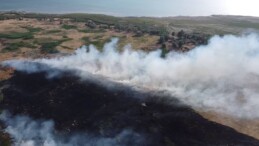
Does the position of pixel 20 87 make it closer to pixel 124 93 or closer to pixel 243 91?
pixel 124 93

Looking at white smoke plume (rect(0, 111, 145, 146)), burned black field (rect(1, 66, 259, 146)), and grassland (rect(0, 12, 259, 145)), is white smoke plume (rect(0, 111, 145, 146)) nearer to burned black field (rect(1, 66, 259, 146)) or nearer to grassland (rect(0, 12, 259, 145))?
burned black field (rect(1, 66, 259, 146))

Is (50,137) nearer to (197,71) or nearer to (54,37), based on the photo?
(197,71)

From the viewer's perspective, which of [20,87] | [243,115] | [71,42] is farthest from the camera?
[71,42]

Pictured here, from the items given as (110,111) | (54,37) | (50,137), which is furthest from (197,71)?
(54,37)

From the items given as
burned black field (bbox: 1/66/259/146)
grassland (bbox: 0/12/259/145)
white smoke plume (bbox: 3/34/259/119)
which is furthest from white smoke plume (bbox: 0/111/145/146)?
grassland (bbox: 0/12/259/145)

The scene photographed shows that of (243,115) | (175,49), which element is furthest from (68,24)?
(243,115)

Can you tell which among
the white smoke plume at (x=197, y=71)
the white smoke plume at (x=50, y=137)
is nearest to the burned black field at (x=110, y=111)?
the white smoke plume at (x=50, y=137)

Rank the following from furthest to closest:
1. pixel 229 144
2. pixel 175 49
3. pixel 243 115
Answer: pixel 175 49
pixel 243 115
pixel 229 144
